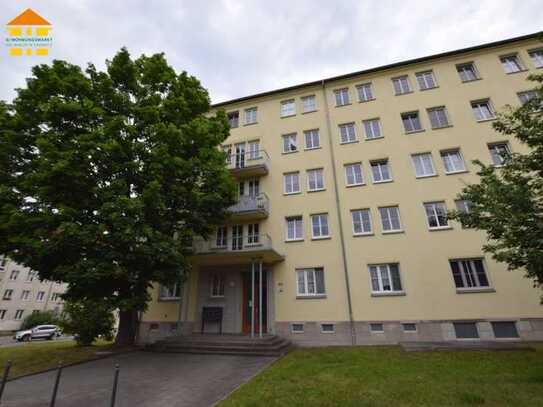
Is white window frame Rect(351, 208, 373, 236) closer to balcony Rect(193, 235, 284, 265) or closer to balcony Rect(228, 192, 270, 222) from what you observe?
balcony Rect(193, 235, 284, 265)

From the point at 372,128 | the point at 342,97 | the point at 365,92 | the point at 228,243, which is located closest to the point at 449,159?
the point at 372,128

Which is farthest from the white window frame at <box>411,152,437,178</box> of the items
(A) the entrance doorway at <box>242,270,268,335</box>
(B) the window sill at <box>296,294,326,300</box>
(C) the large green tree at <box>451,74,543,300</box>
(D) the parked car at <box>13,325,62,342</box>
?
(D) the parked car at <box>13,325,62,342</box>

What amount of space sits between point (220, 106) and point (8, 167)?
14525 millimetres

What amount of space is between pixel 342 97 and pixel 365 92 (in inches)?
65.6

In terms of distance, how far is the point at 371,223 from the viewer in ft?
51.3

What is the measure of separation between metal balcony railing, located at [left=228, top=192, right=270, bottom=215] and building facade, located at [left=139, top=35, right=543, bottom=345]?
8 cm

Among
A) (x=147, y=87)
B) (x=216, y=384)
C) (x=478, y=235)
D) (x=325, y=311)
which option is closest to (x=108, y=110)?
(x=147, y=87)

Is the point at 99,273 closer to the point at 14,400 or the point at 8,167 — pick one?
the point at 14,400

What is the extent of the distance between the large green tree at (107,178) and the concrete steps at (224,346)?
7.94 feet

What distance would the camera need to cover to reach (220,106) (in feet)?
72.8

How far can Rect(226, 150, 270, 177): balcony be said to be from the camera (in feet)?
59.5

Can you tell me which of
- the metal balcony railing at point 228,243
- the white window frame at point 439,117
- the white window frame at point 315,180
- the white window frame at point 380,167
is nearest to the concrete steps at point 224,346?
the metal balcony railing at point 228,243

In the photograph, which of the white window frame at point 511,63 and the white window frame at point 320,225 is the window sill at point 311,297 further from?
the white window frame at point 511,63

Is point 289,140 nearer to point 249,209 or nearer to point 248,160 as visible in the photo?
point 248,160
